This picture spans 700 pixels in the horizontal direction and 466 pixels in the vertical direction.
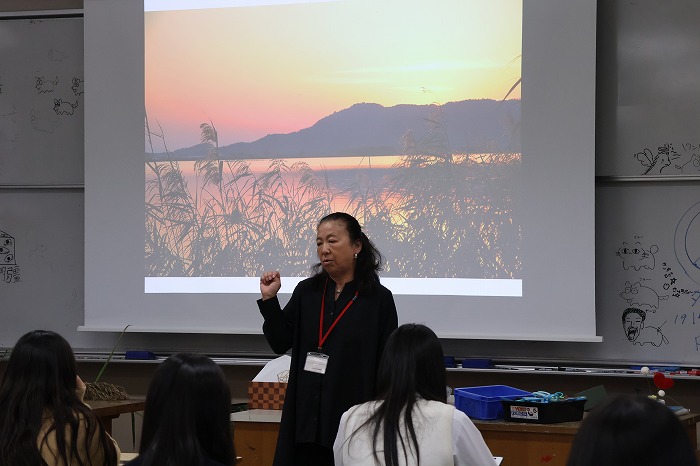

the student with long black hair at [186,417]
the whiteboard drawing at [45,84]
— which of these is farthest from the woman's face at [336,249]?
the whiteboard drawing at [45,84]

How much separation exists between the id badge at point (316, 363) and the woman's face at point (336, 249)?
0.94 ft

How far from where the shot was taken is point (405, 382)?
219 cm

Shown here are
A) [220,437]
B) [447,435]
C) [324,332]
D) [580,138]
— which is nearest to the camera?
[220,437]

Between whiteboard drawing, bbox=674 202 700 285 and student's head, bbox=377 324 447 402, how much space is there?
108 inches

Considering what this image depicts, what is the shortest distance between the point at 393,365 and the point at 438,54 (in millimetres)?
2876

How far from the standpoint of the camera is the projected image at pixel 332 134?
4699 millimetres

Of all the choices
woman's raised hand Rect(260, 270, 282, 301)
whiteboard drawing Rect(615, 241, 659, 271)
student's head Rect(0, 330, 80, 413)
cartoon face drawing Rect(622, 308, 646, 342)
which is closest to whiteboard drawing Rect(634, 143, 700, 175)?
whiteboard drawing Rect(615, 241, 659, 271)

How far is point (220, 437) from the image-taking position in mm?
1785

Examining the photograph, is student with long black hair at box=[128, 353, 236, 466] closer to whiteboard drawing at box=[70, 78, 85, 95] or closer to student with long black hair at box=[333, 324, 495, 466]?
student with long black hair at box=[333, 324, 495, 466]

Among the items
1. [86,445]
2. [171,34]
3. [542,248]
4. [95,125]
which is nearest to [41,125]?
[95,125]

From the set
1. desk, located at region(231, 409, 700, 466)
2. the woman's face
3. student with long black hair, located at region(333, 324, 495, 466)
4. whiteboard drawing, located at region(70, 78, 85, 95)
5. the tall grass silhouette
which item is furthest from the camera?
whiteboard drawing, located at region(70, 78, 85, 95)

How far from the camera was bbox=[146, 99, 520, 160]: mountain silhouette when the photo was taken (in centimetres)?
469

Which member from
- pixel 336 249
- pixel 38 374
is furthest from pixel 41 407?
pixel 336 249

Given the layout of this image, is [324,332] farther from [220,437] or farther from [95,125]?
[95,125]
